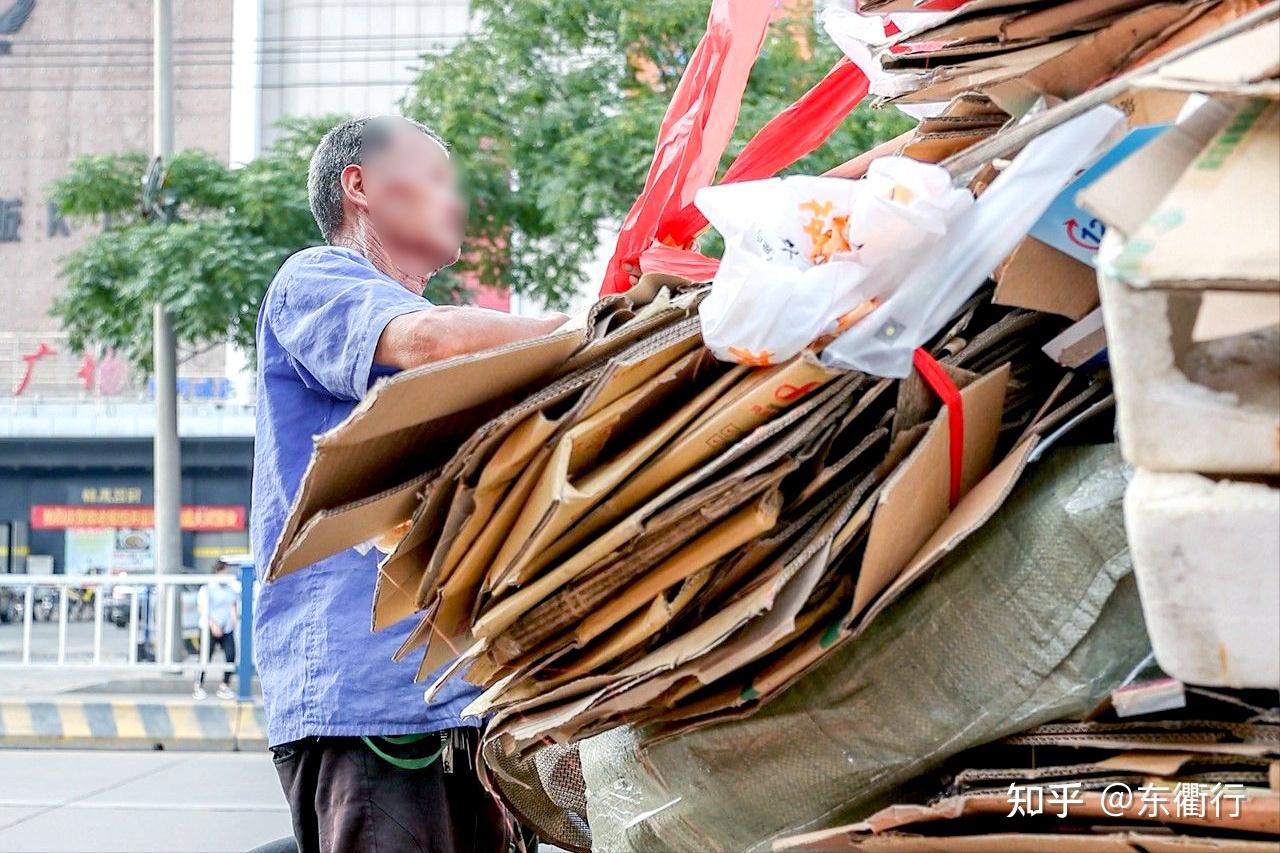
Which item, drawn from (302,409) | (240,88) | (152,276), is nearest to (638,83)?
(152,276)

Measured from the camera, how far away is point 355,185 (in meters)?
2.12

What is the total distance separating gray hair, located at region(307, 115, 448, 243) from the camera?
2.12 metres

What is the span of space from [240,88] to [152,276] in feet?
33.9

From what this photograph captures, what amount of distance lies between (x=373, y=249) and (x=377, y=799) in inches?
32.9

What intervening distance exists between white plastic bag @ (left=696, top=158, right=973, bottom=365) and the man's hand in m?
0.31

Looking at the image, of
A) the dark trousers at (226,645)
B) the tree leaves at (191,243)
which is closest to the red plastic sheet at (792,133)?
the tree leaves at (191,243)

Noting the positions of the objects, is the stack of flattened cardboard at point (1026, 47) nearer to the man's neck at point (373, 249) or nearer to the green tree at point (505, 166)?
the man's neck at point (373, 249)

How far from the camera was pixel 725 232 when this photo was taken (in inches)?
52.5

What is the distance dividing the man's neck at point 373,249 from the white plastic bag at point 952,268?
103 cm

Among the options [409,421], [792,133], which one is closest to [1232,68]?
[409,421]

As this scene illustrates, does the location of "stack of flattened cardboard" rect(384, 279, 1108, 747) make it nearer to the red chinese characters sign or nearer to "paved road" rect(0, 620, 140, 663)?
"paved road" rect(0, 620, 140, 663)

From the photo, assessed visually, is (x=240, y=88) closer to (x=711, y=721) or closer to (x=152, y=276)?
(x=152, y=276)

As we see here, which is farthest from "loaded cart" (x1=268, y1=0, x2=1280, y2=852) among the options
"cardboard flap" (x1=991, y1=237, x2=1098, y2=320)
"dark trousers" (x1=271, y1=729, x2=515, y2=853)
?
"dark trousers" (x1=271, y1=729, x2=515, y2=853)

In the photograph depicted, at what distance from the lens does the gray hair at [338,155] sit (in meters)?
2.12
